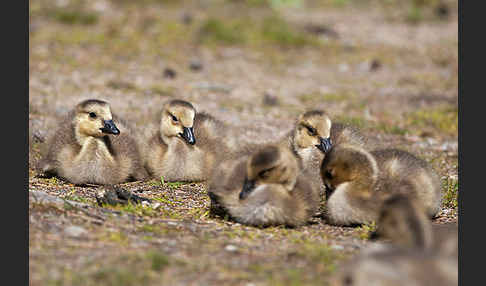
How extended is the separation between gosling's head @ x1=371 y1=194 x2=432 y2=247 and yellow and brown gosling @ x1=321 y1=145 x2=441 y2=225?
4.60ft

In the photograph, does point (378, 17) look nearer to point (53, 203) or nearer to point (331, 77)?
point (331, 77)

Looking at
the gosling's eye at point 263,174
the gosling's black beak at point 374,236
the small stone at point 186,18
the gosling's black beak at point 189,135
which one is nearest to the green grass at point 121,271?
the gosling's eye at point 263,174

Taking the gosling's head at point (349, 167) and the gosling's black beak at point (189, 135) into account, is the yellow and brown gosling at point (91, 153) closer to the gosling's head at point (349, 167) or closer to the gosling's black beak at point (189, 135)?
the gosling's black beak at point (189, 135)

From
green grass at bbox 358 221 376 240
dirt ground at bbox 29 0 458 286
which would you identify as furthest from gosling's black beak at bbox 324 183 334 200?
green grass at bbox 358 221 376 240

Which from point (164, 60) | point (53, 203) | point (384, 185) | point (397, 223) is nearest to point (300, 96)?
point (164, 60)

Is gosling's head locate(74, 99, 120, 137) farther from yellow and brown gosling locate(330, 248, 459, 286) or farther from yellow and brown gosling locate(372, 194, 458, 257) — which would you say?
yellow and brown gosling locate(330, 248, 459, 286)

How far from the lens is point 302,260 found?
165 inches

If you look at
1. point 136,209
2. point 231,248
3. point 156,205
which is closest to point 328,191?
point 231,248

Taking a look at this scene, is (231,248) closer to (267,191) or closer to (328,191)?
(267,191)

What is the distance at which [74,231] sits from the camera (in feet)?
14.7

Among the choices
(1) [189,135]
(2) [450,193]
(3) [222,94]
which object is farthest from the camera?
(3) [222,94]

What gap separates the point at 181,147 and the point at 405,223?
380 centimetres

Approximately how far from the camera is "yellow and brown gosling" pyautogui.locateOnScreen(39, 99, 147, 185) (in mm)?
6574

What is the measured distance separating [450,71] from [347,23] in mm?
4408
